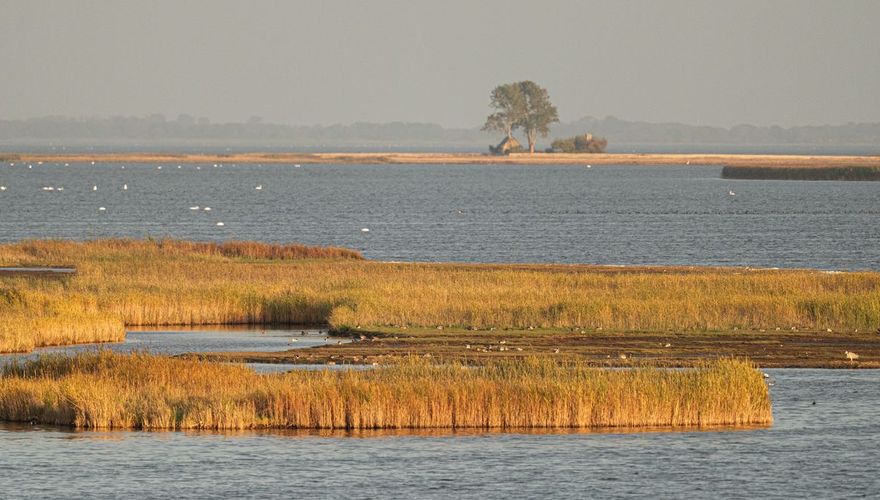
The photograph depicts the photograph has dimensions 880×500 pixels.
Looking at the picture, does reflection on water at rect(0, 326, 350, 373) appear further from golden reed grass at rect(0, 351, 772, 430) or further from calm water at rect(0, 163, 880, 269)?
calm water at rect(0, 163, 880, 269)

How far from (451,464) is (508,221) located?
331 feet

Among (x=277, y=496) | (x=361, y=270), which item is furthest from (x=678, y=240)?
(x=277, y=496)

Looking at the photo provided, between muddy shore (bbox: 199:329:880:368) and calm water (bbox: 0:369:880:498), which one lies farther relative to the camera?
muddy shore (bbox: 199:329:880:368)

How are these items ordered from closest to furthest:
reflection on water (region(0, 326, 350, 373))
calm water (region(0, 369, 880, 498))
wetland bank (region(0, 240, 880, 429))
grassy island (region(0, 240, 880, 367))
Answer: calm water (region(0, 369, 880, 498)) < wetland bank (region(0, 240, 880, 429)) < reflection on water (region(0, 326, 350, 373)) < grassy island (region(0, 240, 880, 367))

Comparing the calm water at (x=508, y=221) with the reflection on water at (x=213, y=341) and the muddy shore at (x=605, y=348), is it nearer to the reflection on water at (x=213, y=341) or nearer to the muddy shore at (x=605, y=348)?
the reflection on water at (x=213, y=341)

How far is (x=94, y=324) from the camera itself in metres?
47.1

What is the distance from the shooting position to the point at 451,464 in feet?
100

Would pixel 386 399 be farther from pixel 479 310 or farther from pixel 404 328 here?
pixel 479 310

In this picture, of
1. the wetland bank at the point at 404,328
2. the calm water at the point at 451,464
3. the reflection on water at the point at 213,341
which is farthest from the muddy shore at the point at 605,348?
the calm water at the point at 451,464

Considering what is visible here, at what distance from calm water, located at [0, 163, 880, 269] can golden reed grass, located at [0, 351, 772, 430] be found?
48573 mm

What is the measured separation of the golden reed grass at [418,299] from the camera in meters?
48.8

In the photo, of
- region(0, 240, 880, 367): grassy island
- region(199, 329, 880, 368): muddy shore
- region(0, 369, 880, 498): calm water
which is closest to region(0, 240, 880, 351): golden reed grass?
region(0, 240, 880, 367): grassy island

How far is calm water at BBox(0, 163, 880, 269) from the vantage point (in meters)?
94.6

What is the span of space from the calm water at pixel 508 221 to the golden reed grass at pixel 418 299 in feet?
84.5
